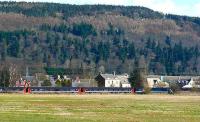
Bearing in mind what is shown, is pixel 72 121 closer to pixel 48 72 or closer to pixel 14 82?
pixel 14 82

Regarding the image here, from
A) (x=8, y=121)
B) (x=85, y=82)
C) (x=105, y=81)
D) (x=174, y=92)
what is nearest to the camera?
(x=8, y=121)

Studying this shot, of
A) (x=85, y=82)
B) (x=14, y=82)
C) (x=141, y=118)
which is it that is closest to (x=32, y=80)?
(x=85, y=82)

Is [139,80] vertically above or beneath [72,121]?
above

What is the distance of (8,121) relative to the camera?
103 ft

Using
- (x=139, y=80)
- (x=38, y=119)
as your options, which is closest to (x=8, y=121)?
(x=38, y=119)

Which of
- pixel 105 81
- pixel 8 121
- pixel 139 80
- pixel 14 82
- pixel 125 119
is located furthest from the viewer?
pixel 105 81

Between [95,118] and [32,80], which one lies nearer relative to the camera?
[95,118]

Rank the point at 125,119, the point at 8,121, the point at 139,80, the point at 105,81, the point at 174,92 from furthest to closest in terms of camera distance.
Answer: the point at 105,81 → the point at 139,80 → the point at 174,92 → the point at 125,119 → the point at 8,121

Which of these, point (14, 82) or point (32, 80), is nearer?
point (14, 82)

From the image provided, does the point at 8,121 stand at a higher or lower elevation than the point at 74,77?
lower

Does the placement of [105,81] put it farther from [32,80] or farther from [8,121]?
[8,121]

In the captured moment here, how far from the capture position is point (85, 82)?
170625 millimetres

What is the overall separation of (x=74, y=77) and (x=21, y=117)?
155 metres

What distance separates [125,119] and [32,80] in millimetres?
142328
